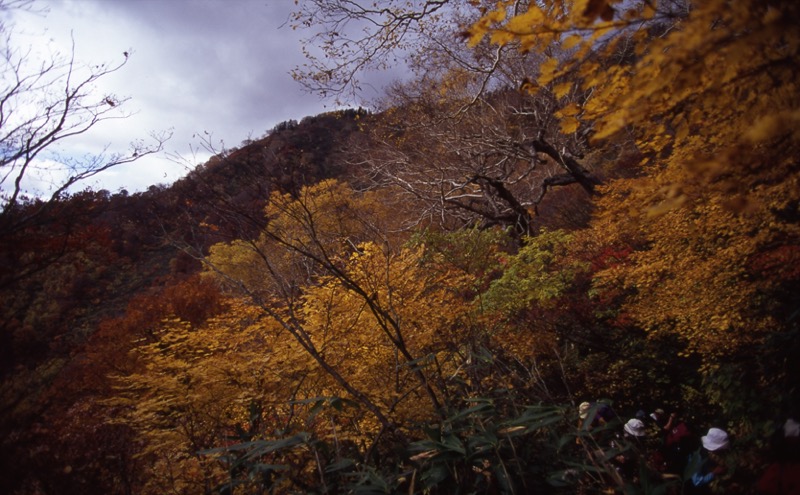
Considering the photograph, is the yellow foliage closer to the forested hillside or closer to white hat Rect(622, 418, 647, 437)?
the forested hillside

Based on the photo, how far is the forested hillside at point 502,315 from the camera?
1.64 metres

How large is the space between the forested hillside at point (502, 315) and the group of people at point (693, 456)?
0.03 meters

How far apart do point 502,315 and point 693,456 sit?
658 cm

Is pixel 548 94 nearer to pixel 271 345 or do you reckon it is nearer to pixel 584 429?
pixel 271 345

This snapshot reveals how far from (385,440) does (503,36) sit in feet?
8.44

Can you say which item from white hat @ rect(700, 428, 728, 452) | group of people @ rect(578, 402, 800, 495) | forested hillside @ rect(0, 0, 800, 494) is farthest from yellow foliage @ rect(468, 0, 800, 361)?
white hat @ rect(700, 428, 728, 452)

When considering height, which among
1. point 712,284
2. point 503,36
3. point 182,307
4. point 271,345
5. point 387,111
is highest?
point 387,111

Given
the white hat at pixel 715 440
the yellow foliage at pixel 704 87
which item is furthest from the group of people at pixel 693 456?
the yellow foliage at pixel 704 87

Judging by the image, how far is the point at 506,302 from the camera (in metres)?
8.15

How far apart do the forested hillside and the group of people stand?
3 centimetres

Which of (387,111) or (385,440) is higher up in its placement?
(387,111)

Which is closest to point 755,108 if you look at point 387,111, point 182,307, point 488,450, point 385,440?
point 488,450

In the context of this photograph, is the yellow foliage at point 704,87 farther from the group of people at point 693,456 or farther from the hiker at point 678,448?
the hiker at point 678,448

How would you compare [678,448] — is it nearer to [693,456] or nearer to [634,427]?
[634,427]
